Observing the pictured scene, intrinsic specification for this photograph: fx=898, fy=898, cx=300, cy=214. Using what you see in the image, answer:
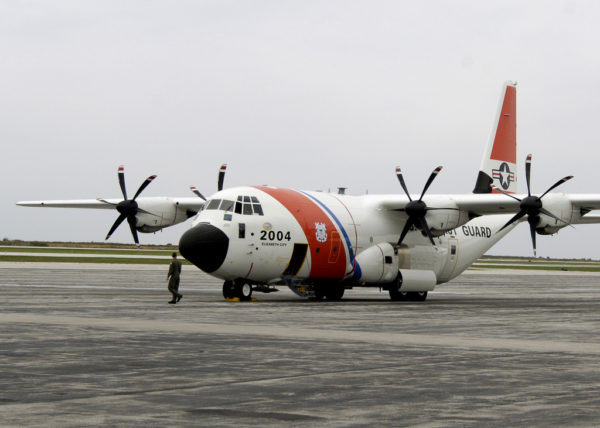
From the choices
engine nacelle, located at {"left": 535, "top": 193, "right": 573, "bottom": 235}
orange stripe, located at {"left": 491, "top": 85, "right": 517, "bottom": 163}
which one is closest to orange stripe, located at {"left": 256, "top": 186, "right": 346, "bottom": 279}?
engine nacelle, located at {"left": 535, "top": 193, "right": 573, "bottom": 235}

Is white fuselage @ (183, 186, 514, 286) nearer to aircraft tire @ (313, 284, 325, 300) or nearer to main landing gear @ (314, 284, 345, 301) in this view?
main landing gear @ (314, 284, 345, 301)

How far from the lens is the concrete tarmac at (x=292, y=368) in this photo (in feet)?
31.1

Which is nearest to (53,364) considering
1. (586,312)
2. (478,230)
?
(586,312)

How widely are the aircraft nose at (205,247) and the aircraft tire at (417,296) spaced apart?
33.1ft

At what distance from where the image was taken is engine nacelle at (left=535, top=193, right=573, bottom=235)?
34156 mm

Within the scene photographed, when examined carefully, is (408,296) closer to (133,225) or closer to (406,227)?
(406,227)

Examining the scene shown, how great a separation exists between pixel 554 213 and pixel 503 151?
8.91 m

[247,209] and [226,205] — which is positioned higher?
[226,205]

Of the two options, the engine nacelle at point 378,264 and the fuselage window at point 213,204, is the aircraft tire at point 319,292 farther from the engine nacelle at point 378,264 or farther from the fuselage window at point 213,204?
the fuselage window at point 213,204

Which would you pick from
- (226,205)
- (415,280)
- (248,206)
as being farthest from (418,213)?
(226,205)

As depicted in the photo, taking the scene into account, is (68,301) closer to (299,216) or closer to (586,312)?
(299,216)

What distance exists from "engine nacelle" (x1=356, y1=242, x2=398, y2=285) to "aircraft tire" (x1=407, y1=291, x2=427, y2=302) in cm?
173

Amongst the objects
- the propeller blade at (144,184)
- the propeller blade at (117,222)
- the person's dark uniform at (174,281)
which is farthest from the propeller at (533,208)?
the propeller blade at (117,222)

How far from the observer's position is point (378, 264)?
1375 inches
